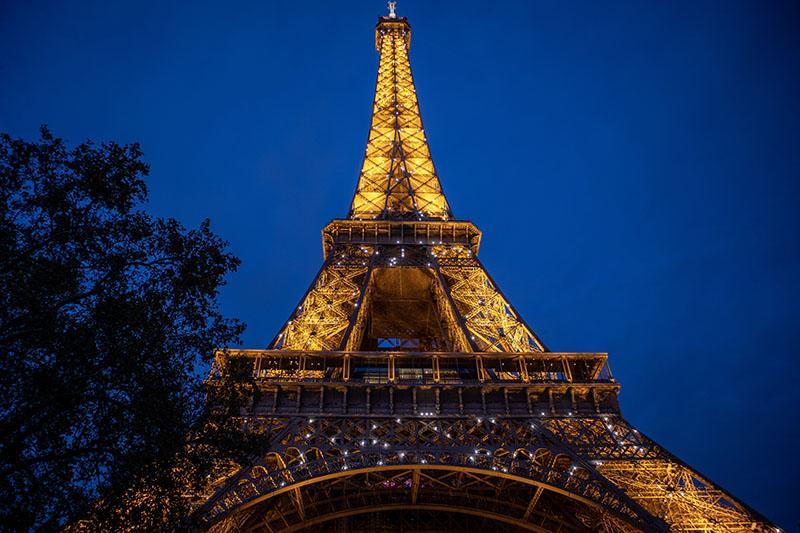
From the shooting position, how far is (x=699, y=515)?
44.5ft

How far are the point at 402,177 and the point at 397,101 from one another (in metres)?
8.35

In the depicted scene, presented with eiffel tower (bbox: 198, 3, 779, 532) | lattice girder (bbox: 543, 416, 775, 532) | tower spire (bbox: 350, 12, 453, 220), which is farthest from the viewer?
tower spire (bbox: 350, 12, 453, 220)

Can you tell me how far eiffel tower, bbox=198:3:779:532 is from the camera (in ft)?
44.4

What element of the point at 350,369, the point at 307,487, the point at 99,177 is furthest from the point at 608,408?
the point at 99,177

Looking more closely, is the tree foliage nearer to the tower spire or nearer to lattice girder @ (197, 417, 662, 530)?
lattice girder @ (197, 417, 662, 530)

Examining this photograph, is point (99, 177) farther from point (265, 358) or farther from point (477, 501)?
point (477, 501)

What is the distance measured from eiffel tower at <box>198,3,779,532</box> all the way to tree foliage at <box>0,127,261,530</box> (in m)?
2.35

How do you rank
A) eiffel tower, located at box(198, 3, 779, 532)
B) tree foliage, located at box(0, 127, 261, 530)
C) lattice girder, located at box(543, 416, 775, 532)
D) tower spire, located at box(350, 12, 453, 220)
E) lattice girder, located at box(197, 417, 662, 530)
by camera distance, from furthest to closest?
tower spire, located at box(350, 12, 453, 220), eiffel tower, located at box(198, 3, 779, 532), lattice girder, located at box(543, 416, 775, 532), lattice girder, located at box(197, 417, 662, 530), tree foliage, located at box(0, 127, 261, 530)

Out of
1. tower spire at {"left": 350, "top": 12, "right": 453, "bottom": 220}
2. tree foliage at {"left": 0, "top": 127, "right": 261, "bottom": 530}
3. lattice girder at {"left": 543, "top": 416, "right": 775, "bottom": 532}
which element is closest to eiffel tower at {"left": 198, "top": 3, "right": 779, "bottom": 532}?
lattice girder at {"left": 543, "top": 416, "right": 775, "bottom": 532}

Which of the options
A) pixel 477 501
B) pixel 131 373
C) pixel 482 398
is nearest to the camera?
pixel 131 373

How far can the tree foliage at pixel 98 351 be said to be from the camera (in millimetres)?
7020

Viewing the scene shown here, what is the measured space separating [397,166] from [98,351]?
24.6m

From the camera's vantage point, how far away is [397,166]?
3083cm

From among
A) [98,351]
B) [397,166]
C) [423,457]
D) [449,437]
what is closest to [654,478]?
[449,437]
